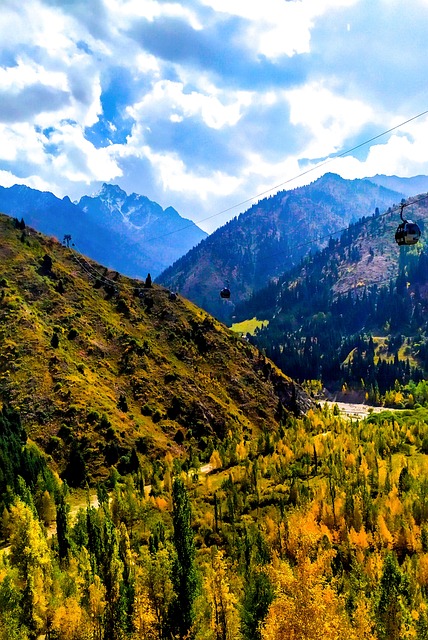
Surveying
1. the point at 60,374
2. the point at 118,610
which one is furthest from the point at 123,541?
the point at 60,374

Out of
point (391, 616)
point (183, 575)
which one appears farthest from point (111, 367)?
point (391, 616)

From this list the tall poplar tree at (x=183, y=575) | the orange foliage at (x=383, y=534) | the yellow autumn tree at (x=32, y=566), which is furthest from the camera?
the orange foliage at (x=383, y=534)

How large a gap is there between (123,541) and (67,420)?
51.5 m

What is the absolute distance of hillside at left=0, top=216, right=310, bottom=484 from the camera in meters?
118

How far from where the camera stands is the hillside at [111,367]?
4663 inches

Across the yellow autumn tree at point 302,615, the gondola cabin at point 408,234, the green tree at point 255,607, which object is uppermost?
the gondola cabin at point 408,234

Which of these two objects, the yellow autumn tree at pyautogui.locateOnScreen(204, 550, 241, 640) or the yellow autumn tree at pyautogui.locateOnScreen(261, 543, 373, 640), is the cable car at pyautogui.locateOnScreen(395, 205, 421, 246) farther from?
the yellow autumn tree at pyautogui.locateOnScreen(204, 550, 241, 640)

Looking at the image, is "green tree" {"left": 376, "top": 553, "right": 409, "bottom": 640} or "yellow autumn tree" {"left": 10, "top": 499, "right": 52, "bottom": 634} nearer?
"green tree" {"left": 376, "top": 553, "right": 409, "bottom": 640}

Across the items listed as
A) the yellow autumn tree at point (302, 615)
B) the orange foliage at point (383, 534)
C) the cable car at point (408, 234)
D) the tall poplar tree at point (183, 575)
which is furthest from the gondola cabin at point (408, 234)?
the orange foliage at point (383, 534)

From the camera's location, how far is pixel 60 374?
417ft

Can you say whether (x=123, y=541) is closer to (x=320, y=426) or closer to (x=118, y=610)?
(x=118, y=610)

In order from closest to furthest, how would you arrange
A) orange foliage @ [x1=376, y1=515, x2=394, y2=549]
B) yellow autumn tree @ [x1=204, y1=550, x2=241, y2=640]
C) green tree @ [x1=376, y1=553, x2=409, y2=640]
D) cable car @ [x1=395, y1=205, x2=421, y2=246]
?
cable car @ [x1=395, y1=205, x2=421, y2=246] → green tree @ [x1=376, y1=553, x2=409, y2=640] → yellow autumn tree @ [x1=204, y1=550, x2=241, y2=640] → orange foliage @ [x1=376, y1=515, x2=394, y2=549]

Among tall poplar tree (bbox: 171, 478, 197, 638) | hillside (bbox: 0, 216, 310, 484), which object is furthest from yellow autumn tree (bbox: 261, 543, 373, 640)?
hillside (bbox: 0, 216, 310, 484)

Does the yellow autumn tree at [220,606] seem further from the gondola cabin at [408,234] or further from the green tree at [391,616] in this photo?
the gondola cabin at [408,234]
